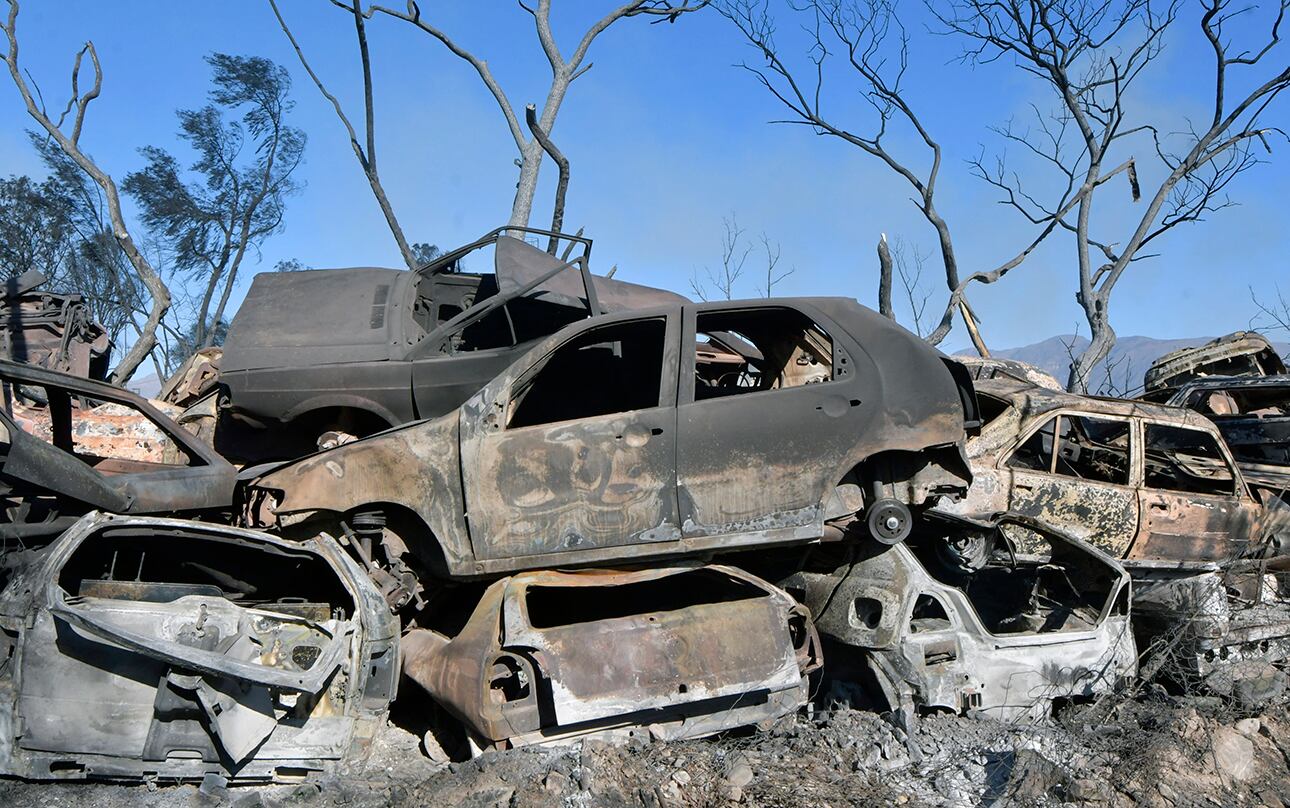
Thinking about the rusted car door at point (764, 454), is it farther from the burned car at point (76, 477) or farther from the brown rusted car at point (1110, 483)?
the burned car at point (76, 477)

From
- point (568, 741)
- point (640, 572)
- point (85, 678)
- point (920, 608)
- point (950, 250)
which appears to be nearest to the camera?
point (85, 678)

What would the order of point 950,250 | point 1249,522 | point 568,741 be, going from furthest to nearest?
point 950,250 < point 1249,522 < point 568,741

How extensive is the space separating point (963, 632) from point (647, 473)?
1.86m

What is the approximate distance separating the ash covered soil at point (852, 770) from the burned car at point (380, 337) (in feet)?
8.83

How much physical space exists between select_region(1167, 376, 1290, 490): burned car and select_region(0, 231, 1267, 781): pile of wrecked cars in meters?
2.33

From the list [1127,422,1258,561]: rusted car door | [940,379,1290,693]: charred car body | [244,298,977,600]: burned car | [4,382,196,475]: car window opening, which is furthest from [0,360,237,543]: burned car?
[1127,422,1258,561]: rusted car door

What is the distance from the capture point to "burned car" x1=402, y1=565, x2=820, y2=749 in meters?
4.52

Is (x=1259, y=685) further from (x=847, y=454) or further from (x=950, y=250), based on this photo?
(x=950, y=250)

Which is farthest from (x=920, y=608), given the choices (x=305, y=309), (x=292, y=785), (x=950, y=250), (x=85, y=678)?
(x=950, y=250)

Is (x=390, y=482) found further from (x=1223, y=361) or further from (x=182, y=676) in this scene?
(x=1223, y=361)

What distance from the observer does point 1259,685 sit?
18.6 feet

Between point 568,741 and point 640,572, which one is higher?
point 640,572

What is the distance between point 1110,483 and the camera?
23.3ft

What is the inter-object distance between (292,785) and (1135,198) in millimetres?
16363
